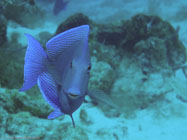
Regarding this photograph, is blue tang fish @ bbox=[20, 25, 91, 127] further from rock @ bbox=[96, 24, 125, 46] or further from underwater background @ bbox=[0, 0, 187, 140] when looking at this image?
rock @ bbox=[96, 24, 125, 46]

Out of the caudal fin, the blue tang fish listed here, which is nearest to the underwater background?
the blue tang fish

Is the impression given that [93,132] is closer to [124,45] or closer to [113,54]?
[113,54]

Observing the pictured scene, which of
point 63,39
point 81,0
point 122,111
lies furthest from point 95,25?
point 81,0

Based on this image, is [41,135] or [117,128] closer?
[41,135]

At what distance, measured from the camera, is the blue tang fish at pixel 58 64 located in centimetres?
77

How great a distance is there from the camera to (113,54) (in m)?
4.51

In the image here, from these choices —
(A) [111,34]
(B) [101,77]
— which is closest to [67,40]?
(B) [101,77]

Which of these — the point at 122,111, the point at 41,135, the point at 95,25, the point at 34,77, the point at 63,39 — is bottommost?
the point at 122,111

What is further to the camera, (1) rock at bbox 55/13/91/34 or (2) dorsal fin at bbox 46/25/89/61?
(1) rock at bbox 55/13/91/34

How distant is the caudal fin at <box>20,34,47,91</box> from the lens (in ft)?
2.63

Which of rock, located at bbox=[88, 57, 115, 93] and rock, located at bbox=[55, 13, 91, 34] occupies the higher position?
rock, located at bbox=[55, 13, 91, 34]

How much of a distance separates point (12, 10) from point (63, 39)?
7995 millimetres

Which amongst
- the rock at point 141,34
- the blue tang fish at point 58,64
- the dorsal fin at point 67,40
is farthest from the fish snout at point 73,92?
the rock at point 141,34

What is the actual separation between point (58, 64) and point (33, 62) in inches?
4.9
